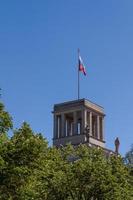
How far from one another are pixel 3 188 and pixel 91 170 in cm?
935

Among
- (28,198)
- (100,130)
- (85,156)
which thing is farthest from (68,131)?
(28,198)

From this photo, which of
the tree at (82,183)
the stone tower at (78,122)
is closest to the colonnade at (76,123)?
the stone tower at (78,122)

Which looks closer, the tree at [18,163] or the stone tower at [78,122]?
the tree at [18,163]

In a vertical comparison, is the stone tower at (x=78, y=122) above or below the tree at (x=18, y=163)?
above

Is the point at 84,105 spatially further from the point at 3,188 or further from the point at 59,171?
the point at 3,188

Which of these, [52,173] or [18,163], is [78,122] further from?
[18,163]

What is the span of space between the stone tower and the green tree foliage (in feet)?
188

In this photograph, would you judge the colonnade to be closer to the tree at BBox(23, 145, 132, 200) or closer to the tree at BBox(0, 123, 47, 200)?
the tree at BBox(23, 145, 132, 200)

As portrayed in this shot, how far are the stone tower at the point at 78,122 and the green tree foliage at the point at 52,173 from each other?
57.4m

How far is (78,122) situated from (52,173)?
220 ft

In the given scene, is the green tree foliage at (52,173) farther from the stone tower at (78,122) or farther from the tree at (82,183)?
the stone tower at (78,122)

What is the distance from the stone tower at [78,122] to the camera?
109812mm

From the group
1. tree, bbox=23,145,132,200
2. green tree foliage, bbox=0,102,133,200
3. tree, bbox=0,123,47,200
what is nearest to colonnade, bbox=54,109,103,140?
green tree foliage, bbox=0,102,133,200

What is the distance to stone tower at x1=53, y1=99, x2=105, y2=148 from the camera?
10981cm
